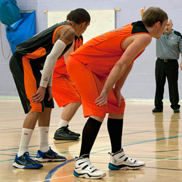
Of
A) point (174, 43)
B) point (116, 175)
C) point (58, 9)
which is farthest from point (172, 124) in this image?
point (58, 9)

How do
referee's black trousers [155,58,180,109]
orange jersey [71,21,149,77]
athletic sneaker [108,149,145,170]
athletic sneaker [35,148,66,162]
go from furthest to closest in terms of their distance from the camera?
1. referee's black trousers [155,58,180,109]
2. athletic sneaker [35,148,66,162]
3. athletic sneaker [108,149,145,170]
4. orange jersey [71,21,149,77]

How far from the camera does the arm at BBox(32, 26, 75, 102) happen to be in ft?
10.3

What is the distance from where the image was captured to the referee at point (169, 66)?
26.4 ft

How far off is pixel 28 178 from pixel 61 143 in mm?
1615

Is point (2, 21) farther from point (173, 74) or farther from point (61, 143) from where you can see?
point (61, 143)

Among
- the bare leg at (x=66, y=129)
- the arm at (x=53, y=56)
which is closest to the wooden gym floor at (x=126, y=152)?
the bare leg at (x=66, y=129)

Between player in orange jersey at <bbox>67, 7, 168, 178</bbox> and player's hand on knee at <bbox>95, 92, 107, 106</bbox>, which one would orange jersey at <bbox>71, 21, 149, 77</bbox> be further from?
player's hand on knee at <bbox>95, 92, 107, 106</bbox>

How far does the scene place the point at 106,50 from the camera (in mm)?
3021

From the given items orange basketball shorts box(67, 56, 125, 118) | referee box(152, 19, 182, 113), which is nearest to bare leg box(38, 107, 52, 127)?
orange basketball shorts box(67, 56, 125, 118)

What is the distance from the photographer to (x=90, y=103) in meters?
2.98

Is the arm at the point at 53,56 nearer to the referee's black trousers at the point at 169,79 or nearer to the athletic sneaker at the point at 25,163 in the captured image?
the athletic sneaker at the point at 25,163

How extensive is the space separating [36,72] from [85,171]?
0.95 m

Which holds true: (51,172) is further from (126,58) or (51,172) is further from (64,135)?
(64,135)

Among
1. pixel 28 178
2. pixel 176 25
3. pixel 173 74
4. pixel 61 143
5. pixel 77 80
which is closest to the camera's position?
pixel 28 178
